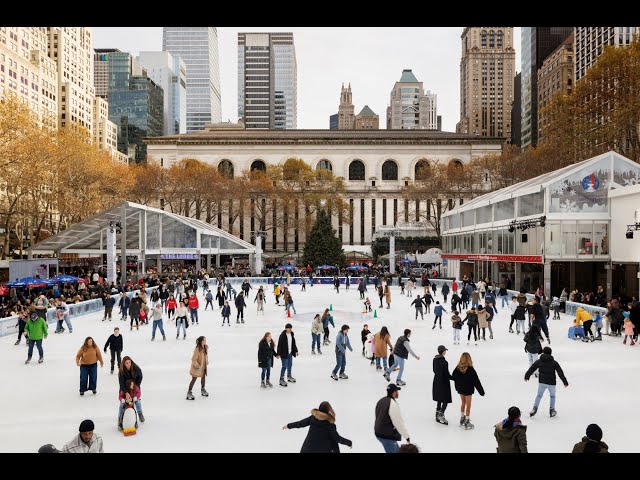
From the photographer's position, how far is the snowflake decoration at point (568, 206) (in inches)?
1063

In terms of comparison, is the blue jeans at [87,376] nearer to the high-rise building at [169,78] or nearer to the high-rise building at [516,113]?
the high-rise building at [516,113]

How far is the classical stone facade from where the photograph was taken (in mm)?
78812

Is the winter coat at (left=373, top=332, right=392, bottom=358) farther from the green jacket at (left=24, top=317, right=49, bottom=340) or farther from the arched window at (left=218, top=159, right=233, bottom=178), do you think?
the arched window at (left=218, top=159, right=233, bottom=178)

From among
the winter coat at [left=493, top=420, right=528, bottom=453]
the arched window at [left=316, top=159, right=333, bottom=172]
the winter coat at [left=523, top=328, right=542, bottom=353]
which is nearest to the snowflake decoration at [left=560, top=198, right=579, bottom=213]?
the winter coat at [left=523, top=328, right=542, bottom=353]

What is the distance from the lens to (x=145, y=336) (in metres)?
16.0

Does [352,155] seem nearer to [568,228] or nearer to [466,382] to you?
[568,228]

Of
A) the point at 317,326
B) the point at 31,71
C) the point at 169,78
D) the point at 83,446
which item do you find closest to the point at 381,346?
the point at 317,326

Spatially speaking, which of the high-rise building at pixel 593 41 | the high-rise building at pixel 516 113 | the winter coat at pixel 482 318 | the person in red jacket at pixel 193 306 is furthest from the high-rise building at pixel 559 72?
the person in red jacket at pixel 193 306

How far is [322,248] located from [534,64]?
93.4m

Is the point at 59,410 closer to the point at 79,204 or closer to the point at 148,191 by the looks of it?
the point at 79,204

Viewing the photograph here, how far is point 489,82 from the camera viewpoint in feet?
545

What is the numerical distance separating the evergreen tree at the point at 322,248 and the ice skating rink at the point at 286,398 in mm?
35570
